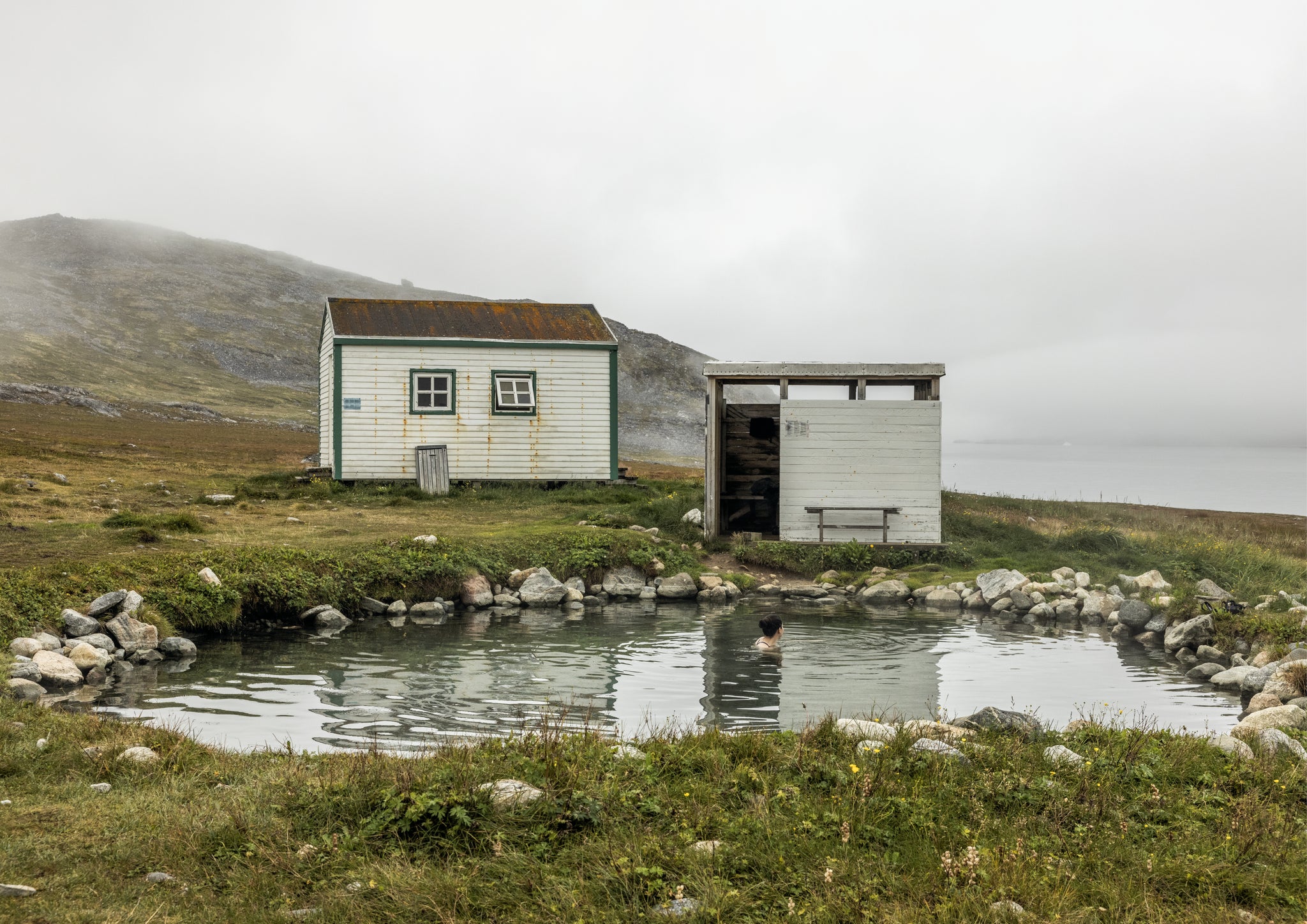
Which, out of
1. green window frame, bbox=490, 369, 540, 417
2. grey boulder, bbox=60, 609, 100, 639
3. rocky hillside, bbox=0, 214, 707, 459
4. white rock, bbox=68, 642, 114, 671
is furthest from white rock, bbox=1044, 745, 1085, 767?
rocky hillside, bbox=0, 214, 707, 459

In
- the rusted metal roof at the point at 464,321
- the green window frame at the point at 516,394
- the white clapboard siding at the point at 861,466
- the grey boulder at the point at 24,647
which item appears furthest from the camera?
the green window frame at the point at 516,394

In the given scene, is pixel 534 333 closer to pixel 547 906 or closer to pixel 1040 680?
pixel 1040 680

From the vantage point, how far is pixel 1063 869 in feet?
15.4

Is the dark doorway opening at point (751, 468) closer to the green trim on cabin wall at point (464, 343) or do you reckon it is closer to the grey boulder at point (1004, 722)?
the green trim on cabin wall at point (464, 343)

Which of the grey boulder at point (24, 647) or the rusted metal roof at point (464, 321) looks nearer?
the grey boulder at point (24, 647)

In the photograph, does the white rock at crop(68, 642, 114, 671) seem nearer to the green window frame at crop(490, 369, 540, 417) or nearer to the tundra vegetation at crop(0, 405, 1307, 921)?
the tundra vegetation at crop(0, 405, 1307, 921)

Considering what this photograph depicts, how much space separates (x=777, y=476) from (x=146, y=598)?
13.3 m

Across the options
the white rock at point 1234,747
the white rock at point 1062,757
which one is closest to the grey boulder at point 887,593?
the white rock at point 1234,747

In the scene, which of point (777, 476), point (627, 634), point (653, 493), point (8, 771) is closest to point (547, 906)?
point (8, 771)

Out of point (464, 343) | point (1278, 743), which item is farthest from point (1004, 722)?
point (464, 343)

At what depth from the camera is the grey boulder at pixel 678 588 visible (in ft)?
58.1

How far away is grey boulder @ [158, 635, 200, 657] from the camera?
12.3 metres

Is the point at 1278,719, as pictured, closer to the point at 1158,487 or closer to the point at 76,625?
the point at 76,625

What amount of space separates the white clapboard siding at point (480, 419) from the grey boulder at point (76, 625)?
15671 millimetres
